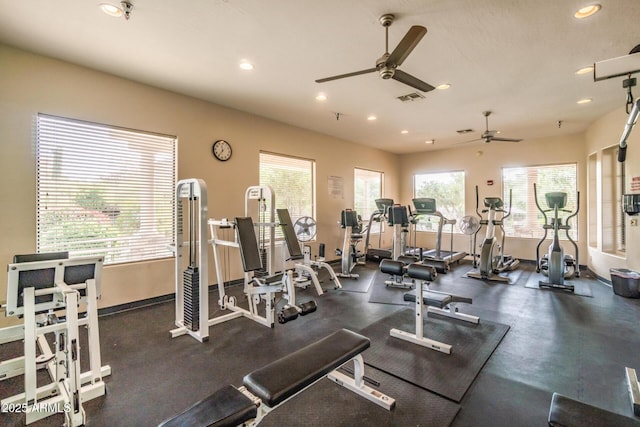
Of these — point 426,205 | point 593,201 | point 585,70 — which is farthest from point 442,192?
point 585,70

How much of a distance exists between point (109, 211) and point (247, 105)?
241 cm

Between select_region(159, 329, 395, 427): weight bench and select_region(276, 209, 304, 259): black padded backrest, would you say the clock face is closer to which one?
select_region(276, 209, 304, 259): black padded backrest

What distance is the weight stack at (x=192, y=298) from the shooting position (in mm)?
2938

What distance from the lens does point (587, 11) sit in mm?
2275

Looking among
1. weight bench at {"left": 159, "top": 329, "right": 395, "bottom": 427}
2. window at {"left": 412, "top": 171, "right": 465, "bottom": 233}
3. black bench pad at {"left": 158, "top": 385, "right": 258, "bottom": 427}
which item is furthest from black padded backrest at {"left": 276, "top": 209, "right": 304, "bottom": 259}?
window at {"left": 412, "top": 171, "right": 465, "bottom": 233}

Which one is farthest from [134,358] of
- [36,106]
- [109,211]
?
[36,106]

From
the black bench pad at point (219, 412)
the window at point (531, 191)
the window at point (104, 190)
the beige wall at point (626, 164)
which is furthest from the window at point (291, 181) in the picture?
the beige wall at point (626, 164)

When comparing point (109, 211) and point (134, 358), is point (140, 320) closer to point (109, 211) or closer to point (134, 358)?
point (134, 358)

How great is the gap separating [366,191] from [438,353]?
5.45 metres

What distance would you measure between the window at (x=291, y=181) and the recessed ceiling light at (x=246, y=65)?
2020mm

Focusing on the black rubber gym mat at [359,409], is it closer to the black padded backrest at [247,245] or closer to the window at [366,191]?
the black padded backrest at [247,245]

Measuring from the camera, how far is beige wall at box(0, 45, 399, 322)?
292 centimetres

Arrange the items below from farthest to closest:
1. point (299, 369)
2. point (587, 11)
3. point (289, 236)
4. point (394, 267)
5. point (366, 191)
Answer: point (366, 191) → point (289, 236) → point (394, 267) → point (587, 11) → point (299, 369)

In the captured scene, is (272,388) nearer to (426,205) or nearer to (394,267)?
(394,267)
